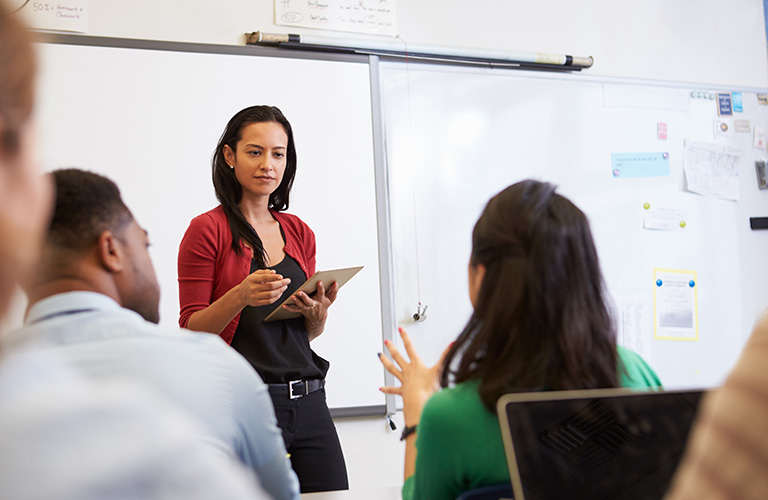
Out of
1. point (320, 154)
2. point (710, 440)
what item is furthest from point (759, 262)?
point (710, 440)

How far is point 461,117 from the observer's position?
9.32 feet

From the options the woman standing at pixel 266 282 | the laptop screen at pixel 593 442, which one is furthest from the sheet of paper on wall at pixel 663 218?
the laptop screen at pixel 593 442

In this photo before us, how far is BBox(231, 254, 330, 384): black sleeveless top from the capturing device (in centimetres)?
178

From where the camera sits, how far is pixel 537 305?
921mm

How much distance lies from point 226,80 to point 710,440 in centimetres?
245

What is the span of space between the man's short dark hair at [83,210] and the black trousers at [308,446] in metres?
0.88

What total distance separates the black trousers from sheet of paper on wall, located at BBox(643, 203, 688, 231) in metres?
1.97

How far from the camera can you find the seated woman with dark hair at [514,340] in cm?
84

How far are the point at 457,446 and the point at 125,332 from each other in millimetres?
430

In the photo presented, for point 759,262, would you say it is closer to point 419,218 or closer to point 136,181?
point 419,218

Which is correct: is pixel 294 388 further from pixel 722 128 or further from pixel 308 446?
pixel 722 128

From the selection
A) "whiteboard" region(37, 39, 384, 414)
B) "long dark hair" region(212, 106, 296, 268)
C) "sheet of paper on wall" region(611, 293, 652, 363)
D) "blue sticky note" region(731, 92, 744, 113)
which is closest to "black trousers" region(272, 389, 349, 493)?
"long dark hair" region(212, 106, 296, 268)

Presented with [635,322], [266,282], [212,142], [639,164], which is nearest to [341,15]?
[212,142]

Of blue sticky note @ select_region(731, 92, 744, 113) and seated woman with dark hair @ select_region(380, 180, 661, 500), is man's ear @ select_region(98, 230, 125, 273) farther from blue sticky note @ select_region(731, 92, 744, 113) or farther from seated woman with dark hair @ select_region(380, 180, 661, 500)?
blue sticky note @ select_region(731, 92, 744, 113)
